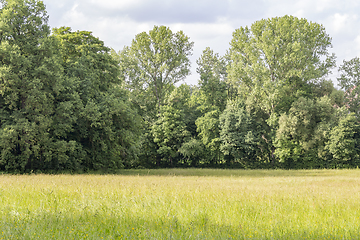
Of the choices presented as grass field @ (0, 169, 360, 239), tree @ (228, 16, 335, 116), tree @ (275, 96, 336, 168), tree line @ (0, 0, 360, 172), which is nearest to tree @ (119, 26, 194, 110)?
tree line @ (0, 0, 360, 172)

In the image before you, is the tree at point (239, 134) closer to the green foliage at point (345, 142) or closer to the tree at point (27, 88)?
the green foliage at point (345, 142)

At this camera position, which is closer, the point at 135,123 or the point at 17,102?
the point at 17,102

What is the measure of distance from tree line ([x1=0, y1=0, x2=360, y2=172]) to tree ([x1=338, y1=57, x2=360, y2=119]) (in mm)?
142

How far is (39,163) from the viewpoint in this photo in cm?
2520

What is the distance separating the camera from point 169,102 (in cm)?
4578

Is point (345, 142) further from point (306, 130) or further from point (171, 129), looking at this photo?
point (171, 129)

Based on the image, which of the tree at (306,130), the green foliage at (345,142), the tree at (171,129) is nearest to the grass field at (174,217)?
the tree at (306,130)

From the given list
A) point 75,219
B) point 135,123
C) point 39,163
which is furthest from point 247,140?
point 75,219

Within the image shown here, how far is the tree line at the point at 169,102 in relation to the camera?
23.2 metres

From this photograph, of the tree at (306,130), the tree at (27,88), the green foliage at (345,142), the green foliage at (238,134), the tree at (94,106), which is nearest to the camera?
the tree at (27,88)

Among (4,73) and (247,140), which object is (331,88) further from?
(4,73)

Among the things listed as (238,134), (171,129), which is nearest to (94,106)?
(171,129)

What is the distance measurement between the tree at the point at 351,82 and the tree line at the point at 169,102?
0.14m

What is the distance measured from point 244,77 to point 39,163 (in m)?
30.8
